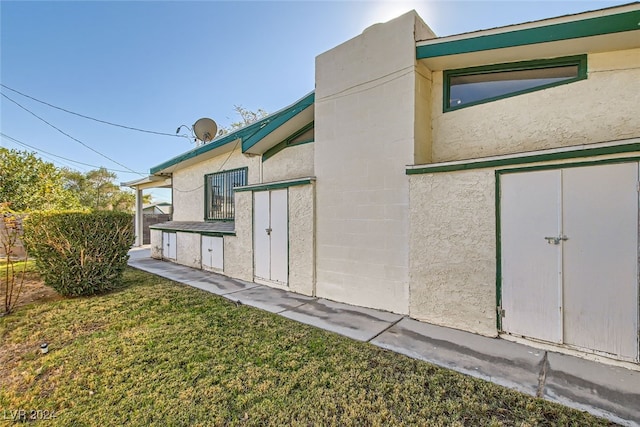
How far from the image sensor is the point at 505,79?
14.3 feet

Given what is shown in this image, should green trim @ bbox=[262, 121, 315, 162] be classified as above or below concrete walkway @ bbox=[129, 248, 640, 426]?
above

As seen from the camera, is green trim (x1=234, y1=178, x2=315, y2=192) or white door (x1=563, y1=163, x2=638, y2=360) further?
green trim (x1=234, y1=178, x2=315, y2=192)

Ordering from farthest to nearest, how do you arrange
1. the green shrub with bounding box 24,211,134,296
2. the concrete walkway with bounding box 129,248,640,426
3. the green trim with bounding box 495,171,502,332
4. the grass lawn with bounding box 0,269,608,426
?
the green shrub with bounding box 24,211,134,296, the green trim with bounding box 495,171,502,332, the concrete walkway with bounding box 129,248,640,426, the grass lawn with bounding box 0,269,608,426

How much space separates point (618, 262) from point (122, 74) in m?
19.6

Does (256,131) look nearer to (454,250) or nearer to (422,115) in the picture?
(422,115)

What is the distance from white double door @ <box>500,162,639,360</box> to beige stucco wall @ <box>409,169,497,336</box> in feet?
0.64

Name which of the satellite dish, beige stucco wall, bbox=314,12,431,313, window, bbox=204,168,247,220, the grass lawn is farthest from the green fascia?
the satellite dish

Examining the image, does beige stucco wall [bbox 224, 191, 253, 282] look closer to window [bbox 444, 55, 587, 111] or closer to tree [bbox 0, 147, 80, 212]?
window [bbox 444, 55, 587, 111]

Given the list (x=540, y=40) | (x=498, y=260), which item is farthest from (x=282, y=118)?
(x=498, y=260)

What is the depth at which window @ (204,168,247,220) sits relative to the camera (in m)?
9.42

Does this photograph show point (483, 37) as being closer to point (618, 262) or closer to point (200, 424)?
point (618, 262)

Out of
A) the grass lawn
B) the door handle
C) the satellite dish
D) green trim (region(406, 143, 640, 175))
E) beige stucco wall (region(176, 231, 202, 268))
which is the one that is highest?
the satellite dish

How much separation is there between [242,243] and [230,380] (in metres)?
4.70

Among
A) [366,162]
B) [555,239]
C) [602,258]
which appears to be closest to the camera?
[602,258]
